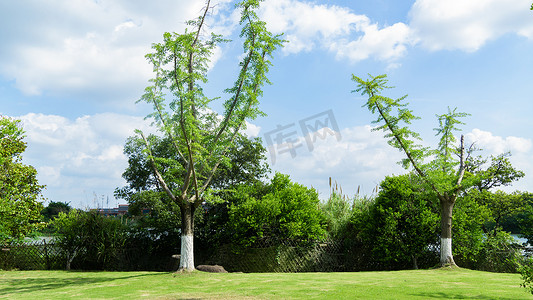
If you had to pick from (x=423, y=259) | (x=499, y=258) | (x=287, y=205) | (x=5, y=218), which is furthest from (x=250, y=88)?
(x=499, y=258)

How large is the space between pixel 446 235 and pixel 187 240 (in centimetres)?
981

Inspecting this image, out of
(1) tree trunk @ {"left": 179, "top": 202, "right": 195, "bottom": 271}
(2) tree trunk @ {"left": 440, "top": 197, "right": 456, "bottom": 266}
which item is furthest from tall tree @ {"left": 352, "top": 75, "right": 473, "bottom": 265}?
(1) tree trunk @ {"left": 179, "top": 202, "right": 195, "bottom": 271}

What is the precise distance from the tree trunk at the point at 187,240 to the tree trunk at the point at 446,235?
9510 millimetres

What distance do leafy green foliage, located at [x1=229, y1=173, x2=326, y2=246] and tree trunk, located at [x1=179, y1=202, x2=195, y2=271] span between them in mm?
3358

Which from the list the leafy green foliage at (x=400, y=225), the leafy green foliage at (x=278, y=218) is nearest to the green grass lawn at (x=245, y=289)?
the leafy green foliage at (x=278, y=218)

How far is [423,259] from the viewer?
16.0m

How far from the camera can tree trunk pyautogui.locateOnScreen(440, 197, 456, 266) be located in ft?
47.9

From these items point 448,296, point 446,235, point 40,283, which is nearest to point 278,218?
point 446,235

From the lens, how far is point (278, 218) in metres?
16.2

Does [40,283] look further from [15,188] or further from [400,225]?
[400,225]

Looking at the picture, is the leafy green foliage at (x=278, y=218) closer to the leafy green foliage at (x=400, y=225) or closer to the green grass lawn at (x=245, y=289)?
the leafy green foliage at (x=400, y=225)

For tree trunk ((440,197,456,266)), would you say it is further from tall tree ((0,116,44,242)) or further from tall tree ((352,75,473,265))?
tall tree ((0,116,44,242))

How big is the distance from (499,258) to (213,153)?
12.8 m

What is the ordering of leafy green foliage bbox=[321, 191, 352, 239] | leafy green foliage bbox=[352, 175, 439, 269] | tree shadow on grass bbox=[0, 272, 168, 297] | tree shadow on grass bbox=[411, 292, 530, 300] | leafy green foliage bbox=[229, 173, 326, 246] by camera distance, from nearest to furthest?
tree shadow on grass bbox=[411, 292, 530, 300] → tree shadow on grass bbox=[0, 272, 168, 297] → leafy green foliage bbox=[352, 175, 439, 269] → leafy green foliage bbox=[229, 173, 326, 246] → leafy green foliage bbox=[321, 191, 352, 239]
